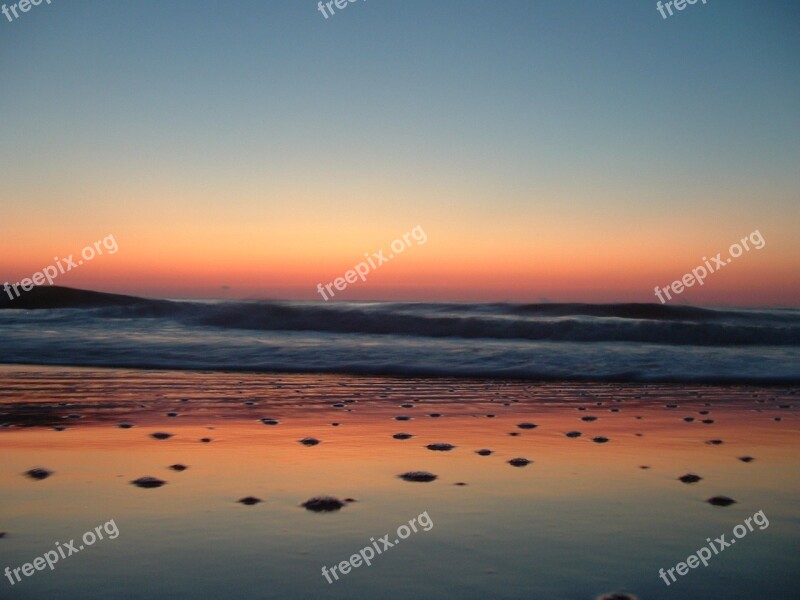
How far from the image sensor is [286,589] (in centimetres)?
264

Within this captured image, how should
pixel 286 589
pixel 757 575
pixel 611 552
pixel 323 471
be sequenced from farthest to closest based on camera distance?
pixel 323 471 → pixel 611 552 → pixel 757 575 → pixel 286 589

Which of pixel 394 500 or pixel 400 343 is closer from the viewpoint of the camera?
pixel 394 500

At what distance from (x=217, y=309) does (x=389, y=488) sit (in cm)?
2159

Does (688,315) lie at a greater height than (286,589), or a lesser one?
lesser

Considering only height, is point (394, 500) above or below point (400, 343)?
above

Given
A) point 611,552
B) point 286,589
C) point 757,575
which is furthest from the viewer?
point 611,552

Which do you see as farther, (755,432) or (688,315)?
(688,315)

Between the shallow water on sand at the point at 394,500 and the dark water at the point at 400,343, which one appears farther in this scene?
the dark water at the point at 400,343

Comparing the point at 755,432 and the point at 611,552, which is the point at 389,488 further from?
the point at 755,432

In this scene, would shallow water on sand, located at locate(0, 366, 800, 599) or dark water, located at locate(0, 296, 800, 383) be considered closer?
shallow water on sand, located at locate(0, 366, 800, 599)

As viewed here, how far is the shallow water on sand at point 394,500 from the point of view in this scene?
2.77 meters

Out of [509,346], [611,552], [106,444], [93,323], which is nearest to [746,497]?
[611,552]

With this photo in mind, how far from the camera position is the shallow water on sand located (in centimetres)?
277

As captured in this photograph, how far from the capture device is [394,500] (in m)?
3.87
